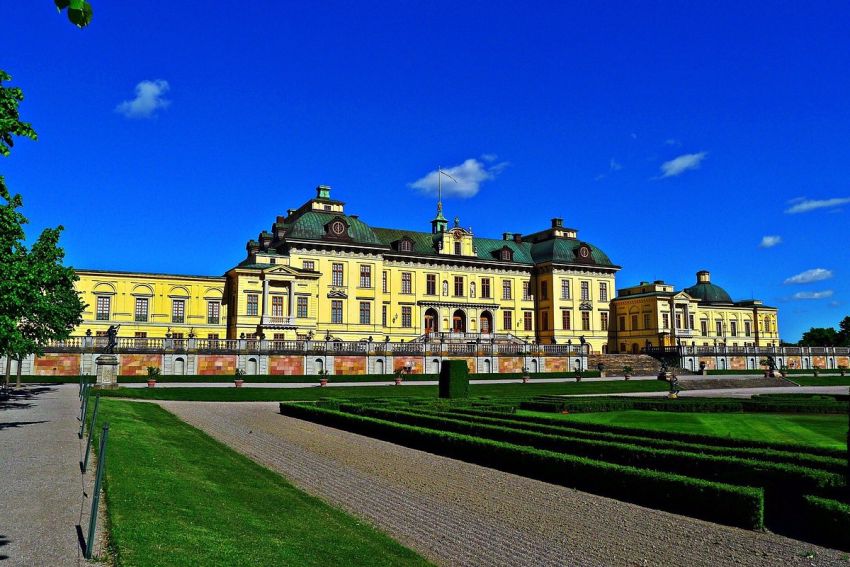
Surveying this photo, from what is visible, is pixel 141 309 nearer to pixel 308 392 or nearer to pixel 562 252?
pixel 308 392

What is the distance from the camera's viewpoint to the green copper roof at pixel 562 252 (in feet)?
240

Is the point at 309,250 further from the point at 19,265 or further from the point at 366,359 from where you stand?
the point at 19,265

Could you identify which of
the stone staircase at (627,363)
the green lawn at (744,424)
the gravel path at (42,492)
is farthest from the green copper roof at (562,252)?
the gravel path at (42,492)

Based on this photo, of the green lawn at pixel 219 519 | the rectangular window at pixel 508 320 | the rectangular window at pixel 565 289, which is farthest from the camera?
the rectangular window at pixel 565 289

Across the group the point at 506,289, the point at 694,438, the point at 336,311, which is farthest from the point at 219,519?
the point at 506,289

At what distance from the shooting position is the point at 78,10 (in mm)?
3914

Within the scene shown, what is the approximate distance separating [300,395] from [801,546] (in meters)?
28.2

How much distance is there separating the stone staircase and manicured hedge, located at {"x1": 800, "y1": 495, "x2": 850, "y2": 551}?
52801mm

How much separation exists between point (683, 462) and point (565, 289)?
6090 centimetres

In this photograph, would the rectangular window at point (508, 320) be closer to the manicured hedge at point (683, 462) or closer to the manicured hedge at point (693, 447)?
the manicured hedge at point (693, 447)

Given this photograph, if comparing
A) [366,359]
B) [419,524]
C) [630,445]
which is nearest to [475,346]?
[366,359]

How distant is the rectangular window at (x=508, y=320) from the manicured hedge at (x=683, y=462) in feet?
178

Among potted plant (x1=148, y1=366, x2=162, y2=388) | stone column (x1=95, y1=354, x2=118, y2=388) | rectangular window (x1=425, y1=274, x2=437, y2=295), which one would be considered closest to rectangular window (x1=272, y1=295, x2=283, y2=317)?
potted plant (x1=148, y1=366, x2=162, y2=388)

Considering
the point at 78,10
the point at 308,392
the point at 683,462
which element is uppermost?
the point at 78,10
